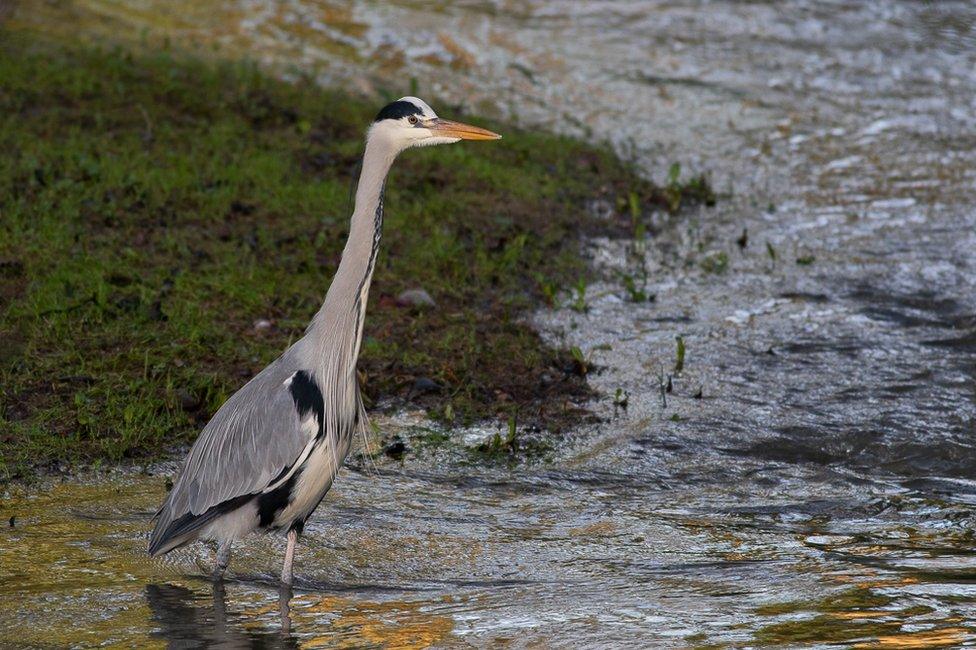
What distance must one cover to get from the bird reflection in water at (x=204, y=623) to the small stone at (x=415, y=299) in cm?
292

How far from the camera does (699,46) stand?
1319 centimetres

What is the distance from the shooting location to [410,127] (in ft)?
16.1

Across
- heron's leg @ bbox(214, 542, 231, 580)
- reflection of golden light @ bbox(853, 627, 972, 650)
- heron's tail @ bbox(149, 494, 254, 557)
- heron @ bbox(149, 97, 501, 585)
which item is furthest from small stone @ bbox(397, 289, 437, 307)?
reflection of golden light @ bbox(853, 627, 972, 650)

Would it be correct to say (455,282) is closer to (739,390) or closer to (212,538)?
(739,390)

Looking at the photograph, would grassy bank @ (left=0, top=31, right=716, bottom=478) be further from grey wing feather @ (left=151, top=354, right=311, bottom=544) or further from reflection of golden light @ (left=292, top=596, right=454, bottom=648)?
reflection of golden light @ (left=292, top=596, right=454, bottom=648)

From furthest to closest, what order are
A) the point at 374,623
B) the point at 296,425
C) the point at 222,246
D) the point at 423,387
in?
the point at 222,246
the point at 423,387
the point at 296,425
the point at 374,623

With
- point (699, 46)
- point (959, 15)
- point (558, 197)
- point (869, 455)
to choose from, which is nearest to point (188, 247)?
→ point (558, 197)

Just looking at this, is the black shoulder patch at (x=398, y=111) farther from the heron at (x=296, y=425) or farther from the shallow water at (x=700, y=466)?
the shallow water at (x=700, y=466)

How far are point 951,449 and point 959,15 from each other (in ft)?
32.3

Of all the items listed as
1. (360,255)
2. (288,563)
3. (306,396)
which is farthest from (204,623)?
(360,255)

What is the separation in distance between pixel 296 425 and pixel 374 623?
33.1 inches

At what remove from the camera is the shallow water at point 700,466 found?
4230 millimetres

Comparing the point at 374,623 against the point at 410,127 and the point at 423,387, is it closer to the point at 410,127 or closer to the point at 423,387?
the point at 410,127

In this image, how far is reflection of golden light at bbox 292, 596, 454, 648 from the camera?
406 cm
